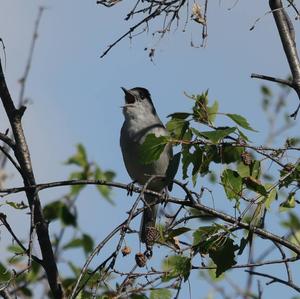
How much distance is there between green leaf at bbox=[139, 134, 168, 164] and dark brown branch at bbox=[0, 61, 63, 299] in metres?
0.53

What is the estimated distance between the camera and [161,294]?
3574 millimetres

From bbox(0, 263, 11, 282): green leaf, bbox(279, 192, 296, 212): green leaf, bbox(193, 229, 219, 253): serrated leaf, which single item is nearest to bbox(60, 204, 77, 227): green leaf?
bbox(0, 263, 11, 282): green leaf

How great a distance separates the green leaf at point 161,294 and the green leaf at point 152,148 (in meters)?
0.60

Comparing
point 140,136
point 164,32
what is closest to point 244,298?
point 164,32

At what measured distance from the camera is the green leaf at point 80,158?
187 inches

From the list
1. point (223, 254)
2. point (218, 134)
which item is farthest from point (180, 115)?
point (223, 254)

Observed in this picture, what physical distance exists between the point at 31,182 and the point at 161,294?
0.80 meters

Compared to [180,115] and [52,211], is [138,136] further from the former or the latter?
[180,115]

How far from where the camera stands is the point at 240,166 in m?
3.75

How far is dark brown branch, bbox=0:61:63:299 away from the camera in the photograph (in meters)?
3.64

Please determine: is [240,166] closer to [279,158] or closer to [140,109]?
[279,158]

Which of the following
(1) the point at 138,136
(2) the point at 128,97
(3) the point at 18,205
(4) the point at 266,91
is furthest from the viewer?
(2) the point at 128,97

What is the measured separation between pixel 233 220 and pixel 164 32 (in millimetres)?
1382

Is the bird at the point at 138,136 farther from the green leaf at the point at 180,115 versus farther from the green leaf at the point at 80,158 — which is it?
the green leaf at the point at 180,115
